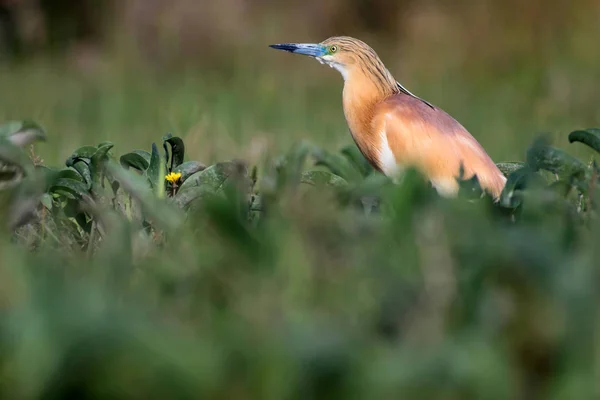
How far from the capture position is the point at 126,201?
1967 millimetres

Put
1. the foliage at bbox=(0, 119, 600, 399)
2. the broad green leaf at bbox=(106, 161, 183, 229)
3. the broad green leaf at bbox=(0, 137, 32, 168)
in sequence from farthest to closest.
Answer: the broad green leaf at bbox=(0, 137, 32, 168) → the broad green leaf at bbox=(106, 161, 183, 229) → the foliage at bbox=(0, 119, 600, 399)

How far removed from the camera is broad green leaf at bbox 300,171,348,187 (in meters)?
1.88

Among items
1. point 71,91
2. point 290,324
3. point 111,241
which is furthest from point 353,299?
point 71,91

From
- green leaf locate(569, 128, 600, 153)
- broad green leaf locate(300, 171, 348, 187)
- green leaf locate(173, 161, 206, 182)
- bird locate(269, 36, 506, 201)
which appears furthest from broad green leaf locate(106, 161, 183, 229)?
bird locate(269, 36, 506, 201)

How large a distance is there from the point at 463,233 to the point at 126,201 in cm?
96

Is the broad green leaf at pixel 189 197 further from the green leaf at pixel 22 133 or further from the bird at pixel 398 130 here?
the bird at pixel 398 130

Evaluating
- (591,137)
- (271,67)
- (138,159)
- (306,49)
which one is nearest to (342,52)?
(306,49)

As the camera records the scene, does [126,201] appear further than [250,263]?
Yes

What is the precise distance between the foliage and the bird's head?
2.02 metres

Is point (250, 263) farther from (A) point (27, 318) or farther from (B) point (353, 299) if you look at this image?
(A) point (27, 318)

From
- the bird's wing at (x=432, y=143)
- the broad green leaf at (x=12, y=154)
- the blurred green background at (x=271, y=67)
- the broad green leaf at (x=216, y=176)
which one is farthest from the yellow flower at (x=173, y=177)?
the blurred green background at (x=271, y=67)

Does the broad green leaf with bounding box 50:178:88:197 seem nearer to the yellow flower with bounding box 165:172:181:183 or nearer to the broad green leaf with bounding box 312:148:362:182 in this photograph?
the yellow flower with bounding box 165:172:181:183

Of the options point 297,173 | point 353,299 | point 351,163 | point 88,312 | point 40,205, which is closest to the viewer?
point 88,312

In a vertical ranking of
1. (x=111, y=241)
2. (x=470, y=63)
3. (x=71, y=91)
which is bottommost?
(x=71, y=91)
